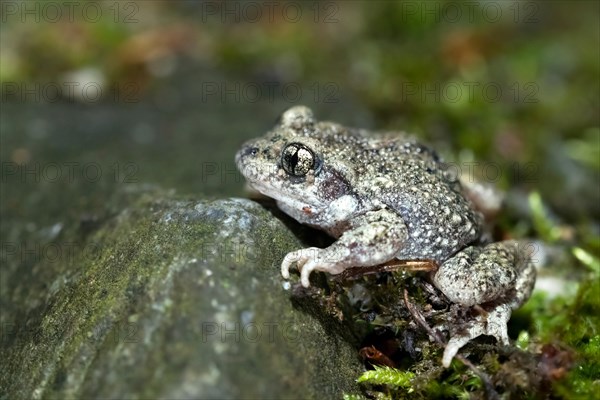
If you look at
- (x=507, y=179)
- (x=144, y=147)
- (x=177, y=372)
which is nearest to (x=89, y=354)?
(x=177, y=372)

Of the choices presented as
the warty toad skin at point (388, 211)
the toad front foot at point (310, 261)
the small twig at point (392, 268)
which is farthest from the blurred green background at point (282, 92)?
the toad front foot at point (310, 261)

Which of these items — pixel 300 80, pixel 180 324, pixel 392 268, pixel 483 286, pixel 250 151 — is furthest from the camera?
pixel 300 80

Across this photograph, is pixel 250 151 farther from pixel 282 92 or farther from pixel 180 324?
pixel 282 92

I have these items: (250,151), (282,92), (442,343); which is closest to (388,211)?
(442,343)

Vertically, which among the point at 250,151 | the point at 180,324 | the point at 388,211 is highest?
the point at 250,151

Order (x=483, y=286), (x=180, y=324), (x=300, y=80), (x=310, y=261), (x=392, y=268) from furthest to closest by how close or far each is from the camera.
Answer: (x=300, y=80) → (x=392, y=268) → (x=483, y=286) → (x=310, y=261) → (x=180, y=324)

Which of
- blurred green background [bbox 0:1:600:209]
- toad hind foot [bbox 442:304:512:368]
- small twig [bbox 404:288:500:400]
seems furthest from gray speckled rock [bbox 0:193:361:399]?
blurred green background [bbox 0:1:600:209]
